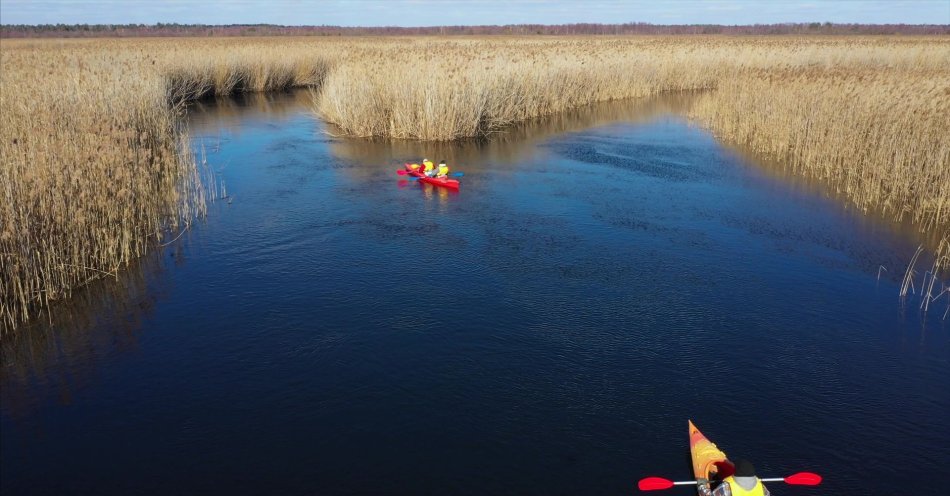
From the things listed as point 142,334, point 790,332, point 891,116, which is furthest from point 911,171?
point 142,334

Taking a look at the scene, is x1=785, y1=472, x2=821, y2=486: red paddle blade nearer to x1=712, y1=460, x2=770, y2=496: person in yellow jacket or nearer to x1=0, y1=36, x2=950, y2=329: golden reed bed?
x1=712, y1=460, x2=770, y2=496: person in yellow jacket

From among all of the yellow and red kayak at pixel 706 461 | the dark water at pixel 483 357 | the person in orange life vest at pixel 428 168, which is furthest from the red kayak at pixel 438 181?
the yellow and red kayak at pixel 706 461

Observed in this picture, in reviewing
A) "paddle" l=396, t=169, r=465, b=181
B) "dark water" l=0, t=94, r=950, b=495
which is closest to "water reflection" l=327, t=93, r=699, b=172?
"paddle" l=396, t=169, r=465, b=181

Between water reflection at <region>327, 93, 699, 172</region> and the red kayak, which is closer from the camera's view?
the red kayak

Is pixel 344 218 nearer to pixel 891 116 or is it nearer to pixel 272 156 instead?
pixel 272 156

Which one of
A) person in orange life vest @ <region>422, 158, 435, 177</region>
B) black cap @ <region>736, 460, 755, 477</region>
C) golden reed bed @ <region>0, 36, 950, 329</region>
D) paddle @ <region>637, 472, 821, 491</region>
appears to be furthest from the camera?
person in orange life vest @ <region>422, 158, 435, 177</region>

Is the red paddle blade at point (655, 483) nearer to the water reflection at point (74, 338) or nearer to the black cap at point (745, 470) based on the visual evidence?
the black cap at point (745, 470)

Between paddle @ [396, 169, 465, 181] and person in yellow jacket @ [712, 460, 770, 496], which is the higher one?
paddle @ [396, 169, 465, 181]

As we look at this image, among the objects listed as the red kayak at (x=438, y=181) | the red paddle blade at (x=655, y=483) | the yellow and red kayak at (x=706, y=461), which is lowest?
the red paddle blade at (x=655, y=483)
